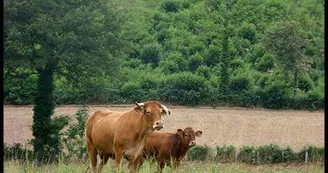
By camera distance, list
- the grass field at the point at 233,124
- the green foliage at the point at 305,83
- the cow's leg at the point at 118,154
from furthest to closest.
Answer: the green foliage at the point at 305,83 → the grass field at the point at 233,124 → the cow's leg at the point at 118,154

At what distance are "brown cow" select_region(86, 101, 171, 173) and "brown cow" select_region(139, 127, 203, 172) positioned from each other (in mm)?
2134

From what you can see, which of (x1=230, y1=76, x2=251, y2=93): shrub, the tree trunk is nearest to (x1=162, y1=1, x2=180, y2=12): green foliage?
(x1=230, y1=76, x2=251, y2=93): shrub

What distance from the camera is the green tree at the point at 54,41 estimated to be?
111 ft

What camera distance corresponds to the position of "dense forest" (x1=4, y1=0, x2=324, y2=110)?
34.3 metres

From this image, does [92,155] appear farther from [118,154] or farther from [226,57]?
[226,57]

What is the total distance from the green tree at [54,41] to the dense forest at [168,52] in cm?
5

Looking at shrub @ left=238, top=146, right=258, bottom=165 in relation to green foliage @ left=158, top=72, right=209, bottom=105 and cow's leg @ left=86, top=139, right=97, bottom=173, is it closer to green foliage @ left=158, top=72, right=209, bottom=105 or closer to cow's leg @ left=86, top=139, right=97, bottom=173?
cow's leg @ left=86, top=139, right=97, bottom=173

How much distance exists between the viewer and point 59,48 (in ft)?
112

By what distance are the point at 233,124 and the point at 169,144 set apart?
1019 inches

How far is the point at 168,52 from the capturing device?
2098 inches

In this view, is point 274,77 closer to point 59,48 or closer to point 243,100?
point 243,100

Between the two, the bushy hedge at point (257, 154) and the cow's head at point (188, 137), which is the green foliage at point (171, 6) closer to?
the bushy hedge at point (257, 154)

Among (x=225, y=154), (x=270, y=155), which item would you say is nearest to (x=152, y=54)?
(x=270, y=155)

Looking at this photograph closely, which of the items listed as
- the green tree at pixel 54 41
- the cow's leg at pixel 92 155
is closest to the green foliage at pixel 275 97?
the green tree at pixel 54 41
